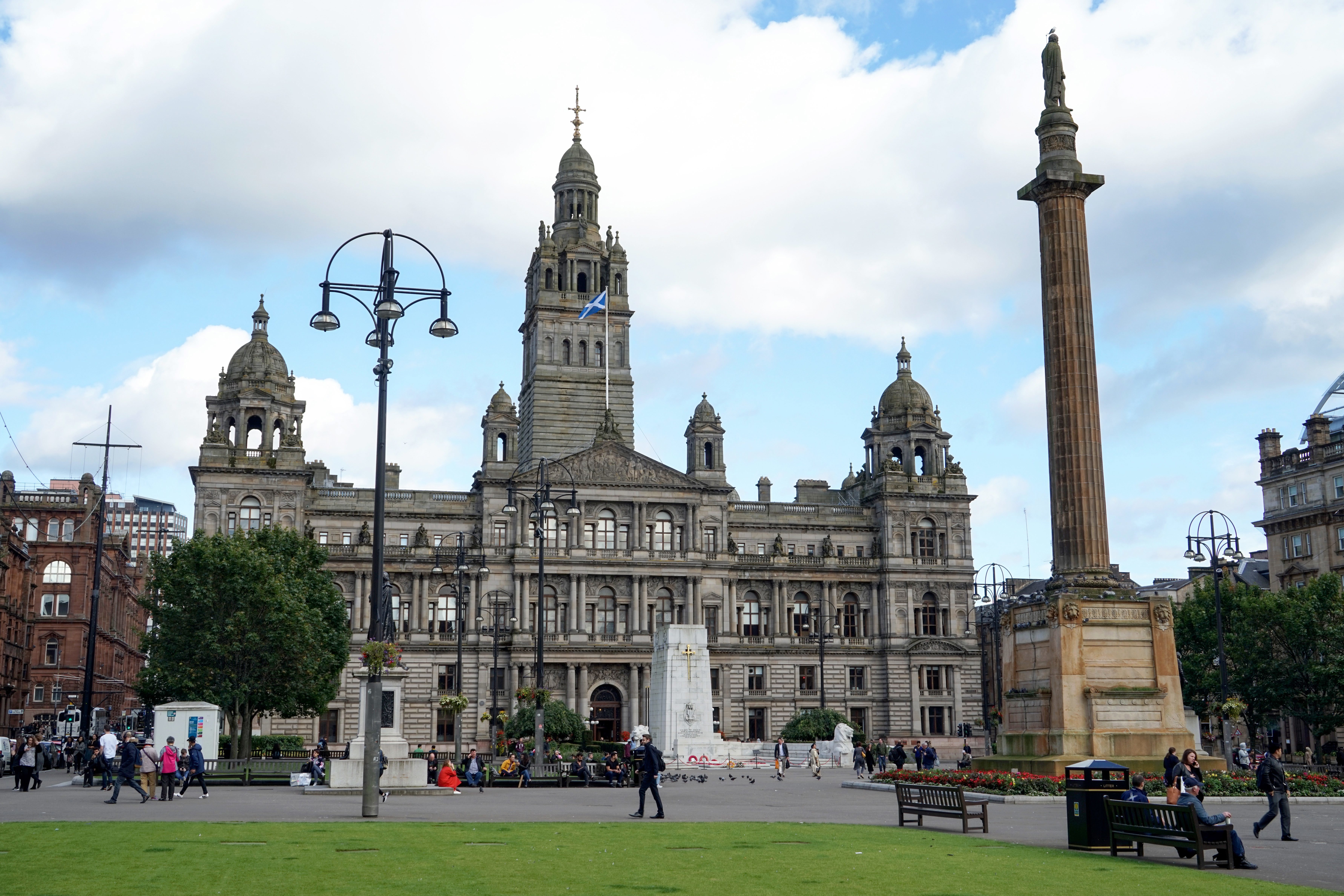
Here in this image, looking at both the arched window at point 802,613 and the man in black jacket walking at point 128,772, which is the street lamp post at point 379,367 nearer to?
the man in black jacket walking at point 128,772

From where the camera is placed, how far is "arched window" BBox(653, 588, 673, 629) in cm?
9225

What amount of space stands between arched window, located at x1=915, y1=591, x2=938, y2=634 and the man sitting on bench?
7774cm

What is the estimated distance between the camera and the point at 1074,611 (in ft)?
111

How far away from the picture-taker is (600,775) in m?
44.4

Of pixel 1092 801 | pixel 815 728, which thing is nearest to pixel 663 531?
pixel 815 728

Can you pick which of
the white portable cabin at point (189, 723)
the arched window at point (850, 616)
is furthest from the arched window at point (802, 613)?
the white portable cabin at point (189, 723)

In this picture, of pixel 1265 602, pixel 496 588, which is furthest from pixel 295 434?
pixel 1265 602

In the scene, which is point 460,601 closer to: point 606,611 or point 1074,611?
point 606,611

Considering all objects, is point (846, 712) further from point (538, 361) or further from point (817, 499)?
point (538, 361)

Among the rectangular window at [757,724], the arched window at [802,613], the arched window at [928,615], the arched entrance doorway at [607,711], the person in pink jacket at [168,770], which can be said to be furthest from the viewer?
the arched window at [928,615]

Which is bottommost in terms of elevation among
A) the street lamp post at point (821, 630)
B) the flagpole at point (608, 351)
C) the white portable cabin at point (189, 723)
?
the white portable cabin at point (189, 723)

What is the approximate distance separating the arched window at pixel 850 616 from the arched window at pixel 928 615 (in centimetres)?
443

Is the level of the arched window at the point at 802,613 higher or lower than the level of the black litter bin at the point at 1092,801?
higher

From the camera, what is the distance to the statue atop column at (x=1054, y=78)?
129 feet
